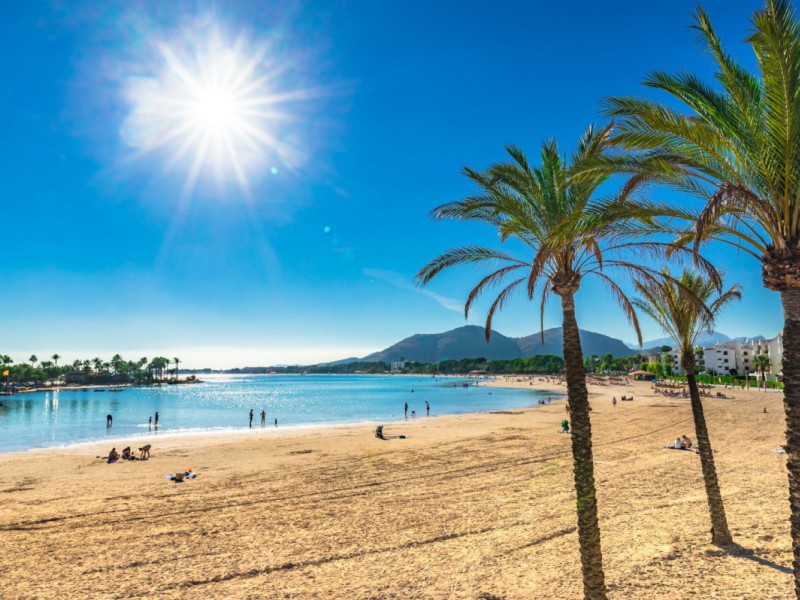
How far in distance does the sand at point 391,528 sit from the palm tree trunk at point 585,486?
1.71 meters

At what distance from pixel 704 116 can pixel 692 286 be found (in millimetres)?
6422

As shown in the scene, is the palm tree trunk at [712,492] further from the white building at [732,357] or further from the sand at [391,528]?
the white building at [732,357]

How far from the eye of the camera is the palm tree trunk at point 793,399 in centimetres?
537

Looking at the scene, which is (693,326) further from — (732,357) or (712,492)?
(732,357)

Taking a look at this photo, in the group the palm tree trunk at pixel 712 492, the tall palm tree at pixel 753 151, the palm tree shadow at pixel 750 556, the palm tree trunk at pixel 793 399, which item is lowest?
the palm tree shadow at pixel 750 556

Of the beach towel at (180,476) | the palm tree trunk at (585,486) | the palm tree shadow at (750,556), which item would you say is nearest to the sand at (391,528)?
the palm tree shadow at (750,556)

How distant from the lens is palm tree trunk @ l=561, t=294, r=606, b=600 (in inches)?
263

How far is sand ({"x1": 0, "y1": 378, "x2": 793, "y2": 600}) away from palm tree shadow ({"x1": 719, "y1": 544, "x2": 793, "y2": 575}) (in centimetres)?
7

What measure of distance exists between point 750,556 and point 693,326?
4.98m

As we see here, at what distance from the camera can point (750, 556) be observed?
9039 millimetres

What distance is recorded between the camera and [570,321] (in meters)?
7.50

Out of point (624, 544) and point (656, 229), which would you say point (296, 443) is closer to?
point (624, 544)

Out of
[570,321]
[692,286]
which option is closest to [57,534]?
[570,321]

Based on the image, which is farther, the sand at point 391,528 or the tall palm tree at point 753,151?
the sand at point 391,528
